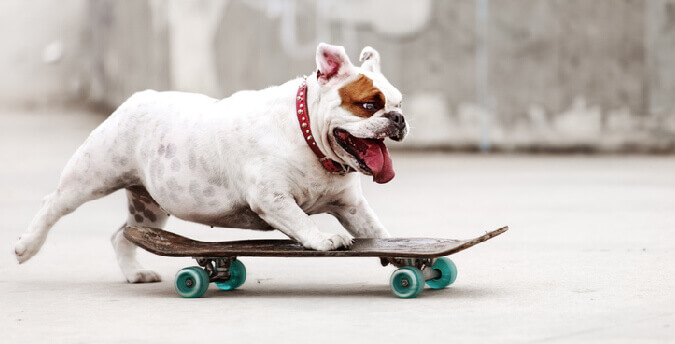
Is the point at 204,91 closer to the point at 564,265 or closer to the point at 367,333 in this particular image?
the point at 564,265

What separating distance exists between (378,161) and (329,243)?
0.46 meters

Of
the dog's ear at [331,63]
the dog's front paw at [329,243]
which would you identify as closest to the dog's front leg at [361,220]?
the dog's front paw at [329,243]

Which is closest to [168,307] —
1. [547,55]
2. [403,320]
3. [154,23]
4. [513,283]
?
[403,320]

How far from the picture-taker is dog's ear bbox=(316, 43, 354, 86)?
5184mm

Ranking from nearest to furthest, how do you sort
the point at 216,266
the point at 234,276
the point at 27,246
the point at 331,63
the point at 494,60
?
the point at 331,63 < the point at 216,266 < the point at 234,276 < the point at 27,246 < the point at 494,60

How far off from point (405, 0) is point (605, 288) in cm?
1065

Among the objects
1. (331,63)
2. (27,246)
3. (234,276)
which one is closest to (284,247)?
(234,276)

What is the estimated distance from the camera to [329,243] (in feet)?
16.7

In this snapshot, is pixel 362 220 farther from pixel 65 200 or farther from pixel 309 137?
pixel 65 200

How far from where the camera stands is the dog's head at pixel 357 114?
5.11 metres

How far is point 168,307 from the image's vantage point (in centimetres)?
498

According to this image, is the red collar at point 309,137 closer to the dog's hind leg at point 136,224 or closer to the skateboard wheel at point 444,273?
the skateboard wheel at point 444,273

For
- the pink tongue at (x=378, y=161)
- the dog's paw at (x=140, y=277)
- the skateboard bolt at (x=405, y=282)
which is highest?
the pink tongue at (x=378, y=161)

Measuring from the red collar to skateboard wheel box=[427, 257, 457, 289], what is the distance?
2.15ft
